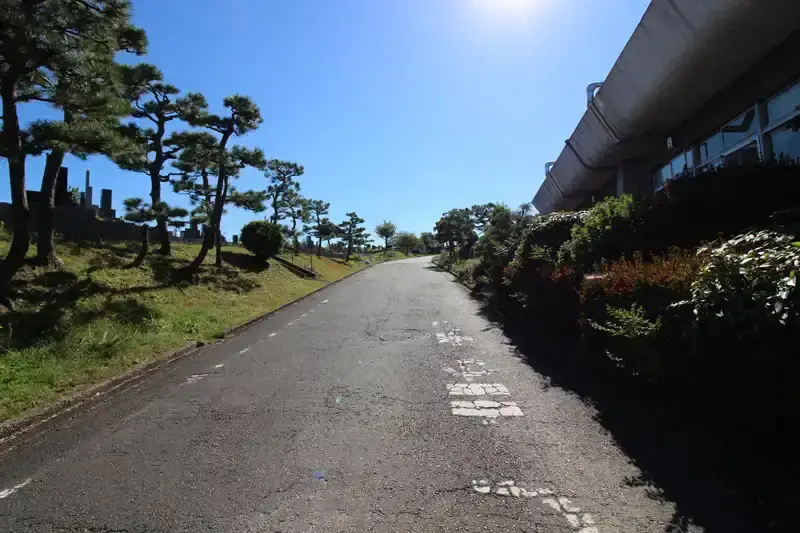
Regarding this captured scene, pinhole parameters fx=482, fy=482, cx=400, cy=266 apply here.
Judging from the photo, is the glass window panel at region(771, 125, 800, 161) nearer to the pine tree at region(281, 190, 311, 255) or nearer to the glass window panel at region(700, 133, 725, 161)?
the glass window panel at region(700, 133, 725, 161)

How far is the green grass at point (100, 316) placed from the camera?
654 cm

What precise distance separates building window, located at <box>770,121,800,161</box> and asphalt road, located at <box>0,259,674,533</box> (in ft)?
19.9

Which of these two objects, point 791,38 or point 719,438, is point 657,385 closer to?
point 719,438

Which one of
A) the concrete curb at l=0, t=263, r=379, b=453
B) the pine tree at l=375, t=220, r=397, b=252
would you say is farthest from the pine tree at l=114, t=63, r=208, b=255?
the pine tree at l=375, t=220, r=397, b=252

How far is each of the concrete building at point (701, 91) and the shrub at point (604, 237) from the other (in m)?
2.39

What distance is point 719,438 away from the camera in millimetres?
4066

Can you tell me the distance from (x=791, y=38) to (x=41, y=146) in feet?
44.8

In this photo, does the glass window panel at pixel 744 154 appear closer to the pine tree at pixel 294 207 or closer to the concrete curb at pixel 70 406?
the concrete curb at pixel 70 406

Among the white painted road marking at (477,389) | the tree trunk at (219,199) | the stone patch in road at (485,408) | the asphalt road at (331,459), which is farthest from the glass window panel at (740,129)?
the tree trunk at (219,199)

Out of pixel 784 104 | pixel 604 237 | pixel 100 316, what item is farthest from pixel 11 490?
pixel 784 104

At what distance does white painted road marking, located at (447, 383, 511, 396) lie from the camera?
5922mm

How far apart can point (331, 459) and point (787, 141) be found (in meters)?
9.33

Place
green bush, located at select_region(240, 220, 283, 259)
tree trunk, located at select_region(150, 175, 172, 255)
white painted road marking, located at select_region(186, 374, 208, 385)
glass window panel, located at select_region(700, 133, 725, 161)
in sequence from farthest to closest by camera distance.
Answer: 1. green bush, located at select_region(240, 220, 283, 259)
2. tree trunk, located at select_region(150, 175, 172, 255)
3. glass window panel, located at select_region(700, 133, 725, 161)
4. white painted road marking, located at select_region(186, 374, 208, 385)

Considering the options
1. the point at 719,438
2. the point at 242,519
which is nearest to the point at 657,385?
the point at 719,438
